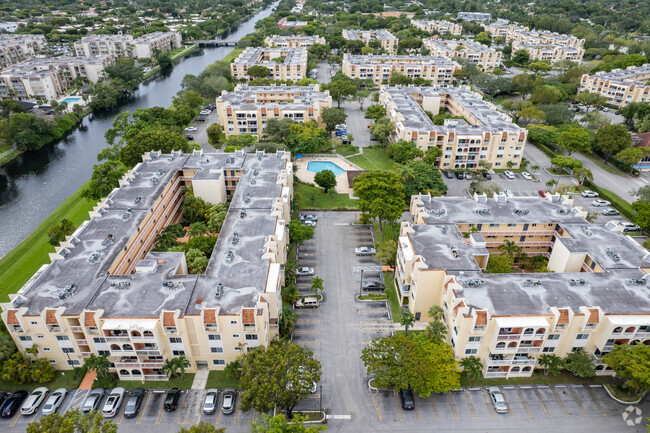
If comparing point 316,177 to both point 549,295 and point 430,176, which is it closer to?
point 430,176

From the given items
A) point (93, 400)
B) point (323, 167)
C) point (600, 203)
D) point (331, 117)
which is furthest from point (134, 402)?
point (600, 203)

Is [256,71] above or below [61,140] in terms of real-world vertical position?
above

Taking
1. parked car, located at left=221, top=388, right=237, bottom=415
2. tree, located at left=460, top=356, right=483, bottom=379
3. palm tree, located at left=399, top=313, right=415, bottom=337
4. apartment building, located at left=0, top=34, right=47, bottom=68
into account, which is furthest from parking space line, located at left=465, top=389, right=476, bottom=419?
apartment building, located at left=0, top=34, right=47, bottom=68

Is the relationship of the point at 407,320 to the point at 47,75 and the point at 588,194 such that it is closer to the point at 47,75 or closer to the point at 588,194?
the point at 588,194

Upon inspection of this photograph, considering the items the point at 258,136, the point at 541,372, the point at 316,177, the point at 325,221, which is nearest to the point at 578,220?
the point at 541,372

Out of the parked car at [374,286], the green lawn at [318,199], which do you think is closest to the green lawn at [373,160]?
the green lawn at [318,199]

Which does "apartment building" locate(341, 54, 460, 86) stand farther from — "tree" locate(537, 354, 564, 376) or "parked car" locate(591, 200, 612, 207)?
"tree" locate(537, 354, 564, 376)
